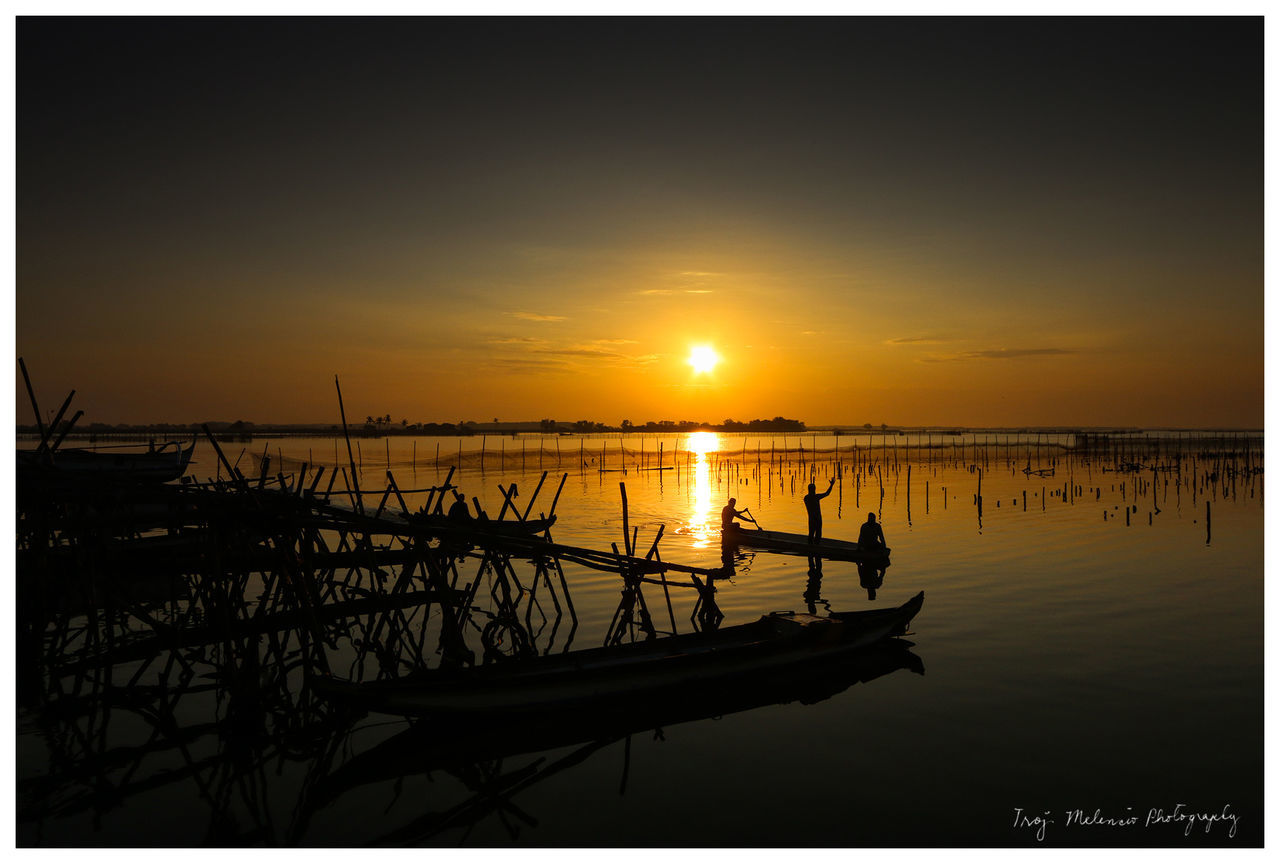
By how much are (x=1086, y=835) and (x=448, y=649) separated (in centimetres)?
856

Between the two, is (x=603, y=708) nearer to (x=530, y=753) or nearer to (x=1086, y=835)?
(x=530, y=753)

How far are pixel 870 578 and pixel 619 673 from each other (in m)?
12.4

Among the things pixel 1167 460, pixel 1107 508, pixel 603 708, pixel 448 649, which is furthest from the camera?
pixel 1167 460

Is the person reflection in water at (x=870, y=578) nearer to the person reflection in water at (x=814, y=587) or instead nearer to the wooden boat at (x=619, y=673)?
the person reflection in water at (x=814, y=587)

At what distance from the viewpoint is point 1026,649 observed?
14.9m

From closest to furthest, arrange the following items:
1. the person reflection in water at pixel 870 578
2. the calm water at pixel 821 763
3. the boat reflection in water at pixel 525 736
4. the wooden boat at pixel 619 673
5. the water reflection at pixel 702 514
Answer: the calm water at pixel 821 763, the boat reflection in water at pixel 525 736, the wooden boat at pixel 619 673, the person reflection in water at pixel 870 578, the water reflection at pixel 702 514

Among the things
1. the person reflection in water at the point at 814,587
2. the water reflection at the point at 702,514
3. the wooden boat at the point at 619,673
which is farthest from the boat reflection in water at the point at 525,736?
the water reflection at the point at 702,514

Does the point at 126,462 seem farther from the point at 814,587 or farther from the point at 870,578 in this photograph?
the point at 870,578

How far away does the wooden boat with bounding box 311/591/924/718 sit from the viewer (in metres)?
10.2

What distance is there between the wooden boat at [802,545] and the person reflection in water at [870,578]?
397mm

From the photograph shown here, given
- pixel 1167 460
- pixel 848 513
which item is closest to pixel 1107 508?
pixel 848 513

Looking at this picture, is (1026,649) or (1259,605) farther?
(1259,605)

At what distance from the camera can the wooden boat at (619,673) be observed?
1017 centimetres

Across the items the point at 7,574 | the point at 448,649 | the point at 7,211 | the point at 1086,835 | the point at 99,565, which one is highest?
the point at 7,211
